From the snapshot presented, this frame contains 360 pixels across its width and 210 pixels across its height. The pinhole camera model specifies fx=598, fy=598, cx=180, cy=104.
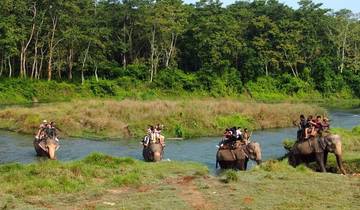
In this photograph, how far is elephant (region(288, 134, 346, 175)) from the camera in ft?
79.3

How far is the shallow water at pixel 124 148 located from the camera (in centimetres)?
3061

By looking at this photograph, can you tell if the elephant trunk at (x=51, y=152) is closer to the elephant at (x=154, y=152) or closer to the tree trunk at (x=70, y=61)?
the elephant at (x=154, y=152)

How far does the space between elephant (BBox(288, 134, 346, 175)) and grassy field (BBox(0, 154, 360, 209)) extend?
2.28 metres

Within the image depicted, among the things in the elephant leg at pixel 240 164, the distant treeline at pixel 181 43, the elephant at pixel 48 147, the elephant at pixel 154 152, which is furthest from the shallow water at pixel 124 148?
the distant treeline at pixel 181 43

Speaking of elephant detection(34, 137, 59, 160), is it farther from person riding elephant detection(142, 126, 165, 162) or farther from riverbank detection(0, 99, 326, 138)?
riverbank detection(0, 99, 326, 138)

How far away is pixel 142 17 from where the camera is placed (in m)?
74.3

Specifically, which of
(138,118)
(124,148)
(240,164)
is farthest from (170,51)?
(240,164)

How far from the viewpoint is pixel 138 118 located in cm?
4119

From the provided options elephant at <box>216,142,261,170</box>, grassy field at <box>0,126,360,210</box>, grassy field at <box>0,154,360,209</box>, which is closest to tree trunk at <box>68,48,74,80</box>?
elephant at <box>216,142,261,170</box>

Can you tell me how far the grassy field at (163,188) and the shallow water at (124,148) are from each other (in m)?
6.42

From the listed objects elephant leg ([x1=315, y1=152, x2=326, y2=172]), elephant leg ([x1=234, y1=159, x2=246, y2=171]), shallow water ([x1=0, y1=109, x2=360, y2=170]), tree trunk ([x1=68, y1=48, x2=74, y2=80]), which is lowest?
shallow water ([x1=0, y1=109, x2=360, y2=170])

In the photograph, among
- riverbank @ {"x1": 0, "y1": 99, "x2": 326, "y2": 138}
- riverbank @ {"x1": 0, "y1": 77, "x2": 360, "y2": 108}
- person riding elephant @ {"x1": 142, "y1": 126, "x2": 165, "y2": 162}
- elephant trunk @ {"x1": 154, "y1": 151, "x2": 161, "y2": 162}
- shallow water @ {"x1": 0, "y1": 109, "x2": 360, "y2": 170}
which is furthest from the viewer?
riverbank @ {"x1": 0, "y1": 77, "x2": 360, "y2": 108}

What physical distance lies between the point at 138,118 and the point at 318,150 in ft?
61.3

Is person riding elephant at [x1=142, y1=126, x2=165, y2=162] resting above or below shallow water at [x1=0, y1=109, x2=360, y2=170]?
above
